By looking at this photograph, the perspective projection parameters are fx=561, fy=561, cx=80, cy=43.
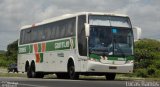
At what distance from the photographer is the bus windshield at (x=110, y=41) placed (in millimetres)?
29031

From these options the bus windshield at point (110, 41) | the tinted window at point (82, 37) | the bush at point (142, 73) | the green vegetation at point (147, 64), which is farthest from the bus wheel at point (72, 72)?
the bush at point (142, 73)

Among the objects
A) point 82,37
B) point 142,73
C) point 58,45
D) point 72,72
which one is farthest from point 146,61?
point 82,37

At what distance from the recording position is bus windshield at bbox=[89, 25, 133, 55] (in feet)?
95.2

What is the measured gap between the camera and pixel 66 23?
32.1m

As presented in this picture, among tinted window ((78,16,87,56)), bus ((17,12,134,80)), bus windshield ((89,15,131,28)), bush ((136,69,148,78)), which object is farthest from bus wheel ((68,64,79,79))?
bush ((136,69,148,78))

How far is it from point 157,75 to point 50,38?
34.9 ft

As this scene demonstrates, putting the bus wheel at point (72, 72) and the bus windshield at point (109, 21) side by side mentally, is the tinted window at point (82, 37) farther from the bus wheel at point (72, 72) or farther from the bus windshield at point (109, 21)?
the bus wheel at point (72, 72)

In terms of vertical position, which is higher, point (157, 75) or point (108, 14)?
point (108, 14)

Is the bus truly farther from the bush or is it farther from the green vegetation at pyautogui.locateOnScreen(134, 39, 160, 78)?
the green vegetation at pyautogui.locateOnScreen(134, 39, 160, 78)

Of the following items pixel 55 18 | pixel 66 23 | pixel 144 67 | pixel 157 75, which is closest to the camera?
pixel 66 23

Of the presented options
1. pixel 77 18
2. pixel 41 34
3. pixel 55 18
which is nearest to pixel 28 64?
pixel 41 34

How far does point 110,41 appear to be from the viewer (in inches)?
1151

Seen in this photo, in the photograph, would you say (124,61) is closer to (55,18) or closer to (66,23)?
(66,23)

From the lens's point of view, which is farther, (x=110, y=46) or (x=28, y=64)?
(x=28, y=64)
